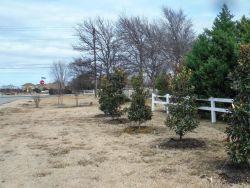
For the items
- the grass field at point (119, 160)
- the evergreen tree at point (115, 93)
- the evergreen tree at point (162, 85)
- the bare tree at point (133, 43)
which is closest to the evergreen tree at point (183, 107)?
the grass field at point (119, 160)

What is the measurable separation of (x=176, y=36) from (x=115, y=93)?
31413 millimetres

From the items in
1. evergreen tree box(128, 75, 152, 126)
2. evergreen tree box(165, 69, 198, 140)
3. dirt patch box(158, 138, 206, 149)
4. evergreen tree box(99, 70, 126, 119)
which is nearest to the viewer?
dirt patch box(158, 138, 206, 149)

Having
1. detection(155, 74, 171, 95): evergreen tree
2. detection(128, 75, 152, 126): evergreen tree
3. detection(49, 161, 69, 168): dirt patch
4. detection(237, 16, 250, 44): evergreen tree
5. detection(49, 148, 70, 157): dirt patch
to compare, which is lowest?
detection(49, 161, 69, 168): dirt patch

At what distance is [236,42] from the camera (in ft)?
52.5

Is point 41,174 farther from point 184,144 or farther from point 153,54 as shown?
point 153,54

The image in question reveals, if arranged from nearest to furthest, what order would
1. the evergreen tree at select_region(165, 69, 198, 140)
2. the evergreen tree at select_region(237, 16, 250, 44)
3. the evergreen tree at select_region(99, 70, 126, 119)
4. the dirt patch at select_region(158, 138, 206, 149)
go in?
the dirt patch at select_region(158, 138, 206, 149) → the evergreen tree at select_region(165, 69, 198, 140) → the evergreen tree at select_region(237, 16, 250, 44) → the evergreen tree at select_region(99, 70, 126, 119)

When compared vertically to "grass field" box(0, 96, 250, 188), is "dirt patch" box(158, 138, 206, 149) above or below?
above

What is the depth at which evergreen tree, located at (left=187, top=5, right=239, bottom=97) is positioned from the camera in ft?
52.4

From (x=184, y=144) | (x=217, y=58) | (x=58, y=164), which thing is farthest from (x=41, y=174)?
(x=217, y=58)

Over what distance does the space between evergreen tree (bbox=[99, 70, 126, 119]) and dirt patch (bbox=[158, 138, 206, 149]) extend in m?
7.50

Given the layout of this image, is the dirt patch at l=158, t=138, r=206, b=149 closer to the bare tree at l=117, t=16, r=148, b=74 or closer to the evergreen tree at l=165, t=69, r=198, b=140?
the evergreen tree at l=165, t=69, r=198, b=140

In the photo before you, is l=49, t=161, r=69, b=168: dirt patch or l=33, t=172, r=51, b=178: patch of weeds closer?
l=33, t=172, r=51, b=178: patch of weeds

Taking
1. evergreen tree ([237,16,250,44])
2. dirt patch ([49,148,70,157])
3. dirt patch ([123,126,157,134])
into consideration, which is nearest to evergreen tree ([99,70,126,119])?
dirt patch ([123,126,157,134])

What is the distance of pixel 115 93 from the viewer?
19141mm
